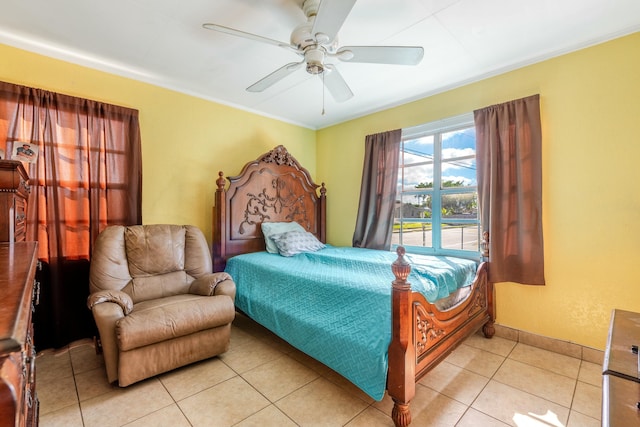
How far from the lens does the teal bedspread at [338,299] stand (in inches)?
64.3

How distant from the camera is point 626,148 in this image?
2127 millimetres

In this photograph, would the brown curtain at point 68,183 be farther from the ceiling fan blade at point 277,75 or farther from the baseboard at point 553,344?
the baseboard at point 553,344

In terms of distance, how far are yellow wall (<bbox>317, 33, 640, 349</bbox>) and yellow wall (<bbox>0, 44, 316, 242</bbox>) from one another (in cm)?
293

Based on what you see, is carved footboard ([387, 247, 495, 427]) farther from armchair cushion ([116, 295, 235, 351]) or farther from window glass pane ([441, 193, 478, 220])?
armchair cushion ([116, 295, 235, 351])

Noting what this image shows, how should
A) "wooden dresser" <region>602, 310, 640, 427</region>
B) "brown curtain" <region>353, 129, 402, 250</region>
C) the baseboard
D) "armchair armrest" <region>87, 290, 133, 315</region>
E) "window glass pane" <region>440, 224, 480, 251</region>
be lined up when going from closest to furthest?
"wooden dresser" <region>602, 310, 640, 427</region>, "armchair armrest" <region>87, 290, 133, 315</region>, the baseboard, "window glass pane" <region>440, 224, 480, 251</region>, "brown curtain" <region>353, 129, 402, 250</region>

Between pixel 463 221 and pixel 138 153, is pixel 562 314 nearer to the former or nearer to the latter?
pixel 463 221

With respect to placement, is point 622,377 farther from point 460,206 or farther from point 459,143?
point 459,143

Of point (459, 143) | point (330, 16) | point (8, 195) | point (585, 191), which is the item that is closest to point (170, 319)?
point (8, 195)

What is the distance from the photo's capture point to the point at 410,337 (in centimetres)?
159

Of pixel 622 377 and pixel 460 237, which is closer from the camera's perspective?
pixel 622 377

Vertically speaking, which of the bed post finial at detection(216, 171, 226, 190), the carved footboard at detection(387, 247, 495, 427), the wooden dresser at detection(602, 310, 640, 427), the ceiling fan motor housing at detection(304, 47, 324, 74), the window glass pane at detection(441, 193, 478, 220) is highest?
the ceiling fan motor housing at detection(304, 47, 324, 74)

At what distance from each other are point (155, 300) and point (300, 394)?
137 cm

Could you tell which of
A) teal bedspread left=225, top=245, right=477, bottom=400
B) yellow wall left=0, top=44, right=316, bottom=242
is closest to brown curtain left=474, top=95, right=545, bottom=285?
teal bedspread left=225, top=245, right=477, bottom=400

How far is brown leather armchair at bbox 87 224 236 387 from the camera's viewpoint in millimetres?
1862
